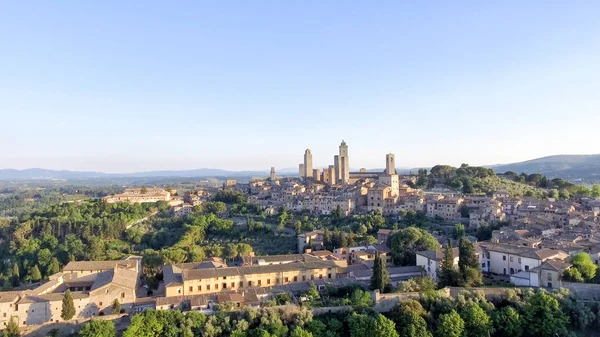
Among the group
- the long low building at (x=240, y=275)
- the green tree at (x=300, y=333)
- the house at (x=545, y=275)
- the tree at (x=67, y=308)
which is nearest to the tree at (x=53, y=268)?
the long low building at (x=240, y=275)

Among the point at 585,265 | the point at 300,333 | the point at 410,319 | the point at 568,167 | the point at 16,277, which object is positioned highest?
the point at 568,167

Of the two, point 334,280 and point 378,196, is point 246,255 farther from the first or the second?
point 378,196

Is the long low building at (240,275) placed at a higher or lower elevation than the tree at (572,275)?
lower

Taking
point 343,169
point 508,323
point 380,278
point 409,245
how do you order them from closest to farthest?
1. point 508,323
2. point 380,278
3. point 409,245
4. point 343,169

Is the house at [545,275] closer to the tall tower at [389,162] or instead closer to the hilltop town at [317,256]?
the hilltop town at [317,256]

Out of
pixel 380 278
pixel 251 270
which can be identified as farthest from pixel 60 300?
pixel 380 278

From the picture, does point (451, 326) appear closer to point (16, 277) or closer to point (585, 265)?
point (585, 265)

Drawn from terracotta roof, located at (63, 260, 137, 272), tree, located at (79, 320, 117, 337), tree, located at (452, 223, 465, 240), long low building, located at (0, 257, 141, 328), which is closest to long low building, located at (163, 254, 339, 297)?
long low building, located at (0, 257, 141, 328)
